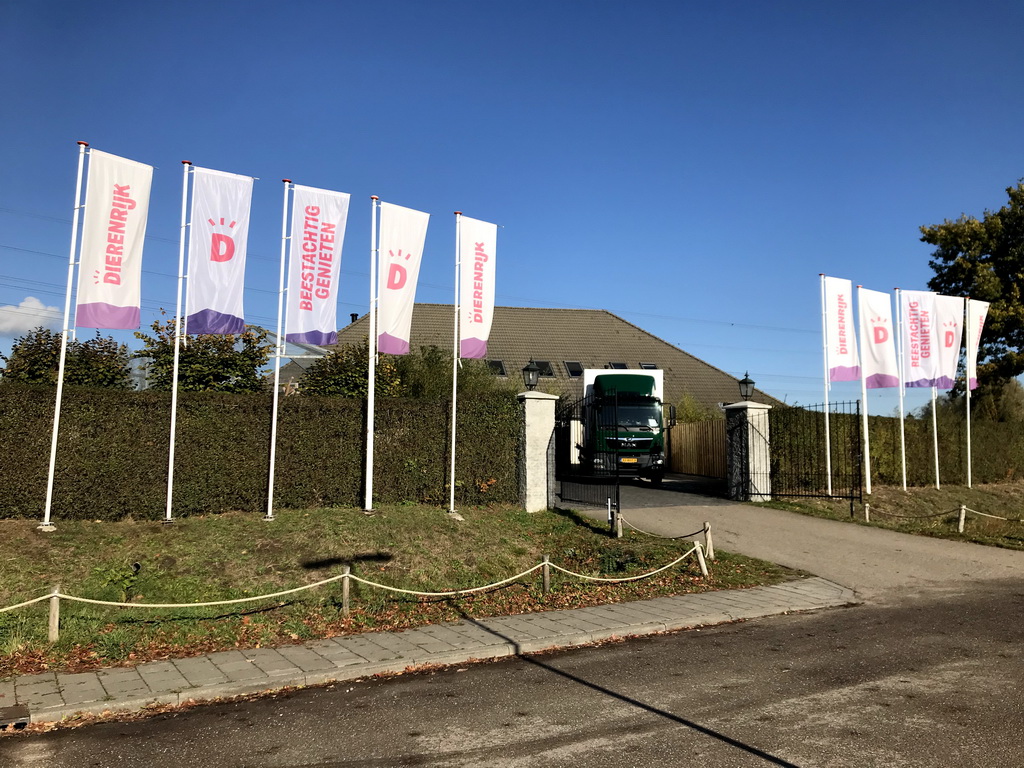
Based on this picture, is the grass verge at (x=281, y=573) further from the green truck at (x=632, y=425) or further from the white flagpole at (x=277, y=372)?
the green truck at (x=632, y=425)

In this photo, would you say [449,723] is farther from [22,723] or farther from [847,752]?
[22,723]

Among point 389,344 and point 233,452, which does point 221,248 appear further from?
point 233,452

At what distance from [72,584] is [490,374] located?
17.0m

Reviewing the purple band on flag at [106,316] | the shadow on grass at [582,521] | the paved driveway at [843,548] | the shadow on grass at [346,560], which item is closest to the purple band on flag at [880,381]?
the paved driveway at [843,548]

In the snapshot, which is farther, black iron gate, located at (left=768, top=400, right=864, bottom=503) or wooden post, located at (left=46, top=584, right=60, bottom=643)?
black iron gate, located at (left=768, top=400, right=864, bottom=503)

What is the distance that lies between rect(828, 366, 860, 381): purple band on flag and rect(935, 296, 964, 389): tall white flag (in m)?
3.96

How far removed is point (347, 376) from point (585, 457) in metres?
9.41

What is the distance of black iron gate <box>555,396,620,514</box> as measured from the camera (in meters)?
19.1

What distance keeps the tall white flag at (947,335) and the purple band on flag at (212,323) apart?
2107cm

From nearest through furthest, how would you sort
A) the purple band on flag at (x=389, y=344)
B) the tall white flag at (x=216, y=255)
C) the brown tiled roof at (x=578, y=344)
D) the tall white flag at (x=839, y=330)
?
the tall white flag at (x=216, y=255)
the purple band on flag at (x=389, y=344)
the tall white flag at (x=839, y=330)
the brown tiled roof at (x=578, y=344)

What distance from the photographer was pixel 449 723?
6.31 m

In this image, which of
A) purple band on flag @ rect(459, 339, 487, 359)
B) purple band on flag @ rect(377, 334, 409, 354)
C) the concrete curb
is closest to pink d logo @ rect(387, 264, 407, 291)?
purple band on flag @ rect(377, 334, 409, 354)

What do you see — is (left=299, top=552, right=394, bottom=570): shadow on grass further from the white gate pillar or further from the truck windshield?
the truck windshield

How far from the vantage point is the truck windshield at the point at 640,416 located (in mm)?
24188
